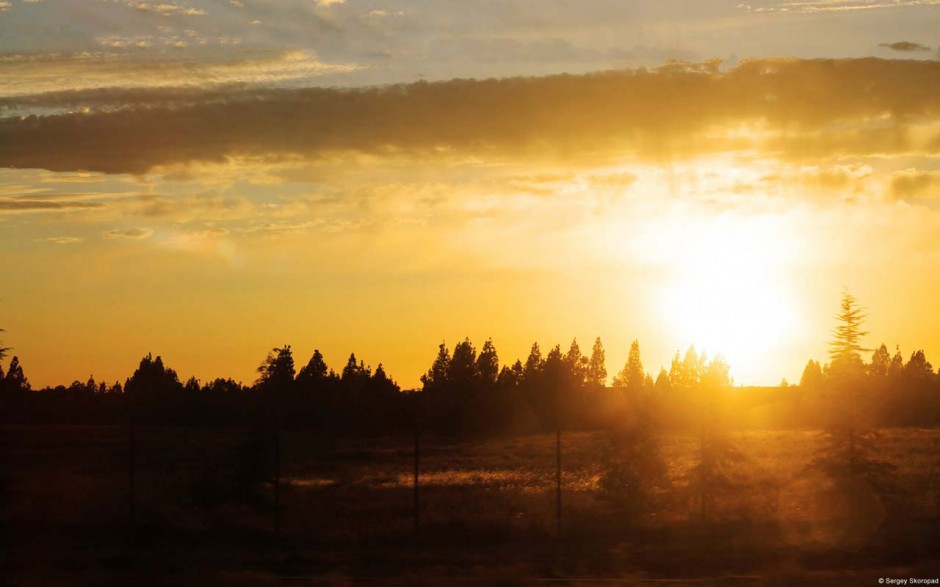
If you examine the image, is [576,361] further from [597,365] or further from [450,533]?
[450,533]

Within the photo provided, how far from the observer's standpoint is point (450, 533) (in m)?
21.6

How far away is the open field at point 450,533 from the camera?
17.8 m

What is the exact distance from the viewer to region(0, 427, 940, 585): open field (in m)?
17.8

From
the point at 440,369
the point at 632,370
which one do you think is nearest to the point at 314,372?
the point at 440,369

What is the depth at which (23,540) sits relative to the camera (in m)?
21.1

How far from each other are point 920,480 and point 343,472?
1024 inches

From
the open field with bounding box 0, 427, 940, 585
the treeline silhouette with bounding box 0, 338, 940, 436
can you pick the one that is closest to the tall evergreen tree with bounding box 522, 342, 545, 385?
the treeline silhouette with bounding box 0, 338, 940, 436

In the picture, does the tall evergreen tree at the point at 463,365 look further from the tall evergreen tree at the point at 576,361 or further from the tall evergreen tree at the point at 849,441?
the tall evergreen tree at the point at 849,441

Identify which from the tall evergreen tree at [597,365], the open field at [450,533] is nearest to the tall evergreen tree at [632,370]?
the tall evergreen tree at [597,365]

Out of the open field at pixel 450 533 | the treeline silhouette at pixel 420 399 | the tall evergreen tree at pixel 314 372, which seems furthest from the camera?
the tall evergreen tree at pixel 314 372

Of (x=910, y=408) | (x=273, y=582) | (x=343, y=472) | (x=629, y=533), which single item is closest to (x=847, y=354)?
(x=629, y=533)

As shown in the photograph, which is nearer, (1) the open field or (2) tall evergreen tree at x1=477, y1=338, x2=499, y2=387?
(1) the open field

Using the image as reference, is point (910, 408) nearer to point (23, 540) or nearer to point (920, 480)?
point (920, 480)

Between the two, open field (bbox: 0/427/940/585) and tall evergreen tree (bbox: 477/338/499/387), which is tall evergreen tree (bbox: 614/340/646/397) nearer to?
tall evergreen tree (bbox: 477/338/499/387)
